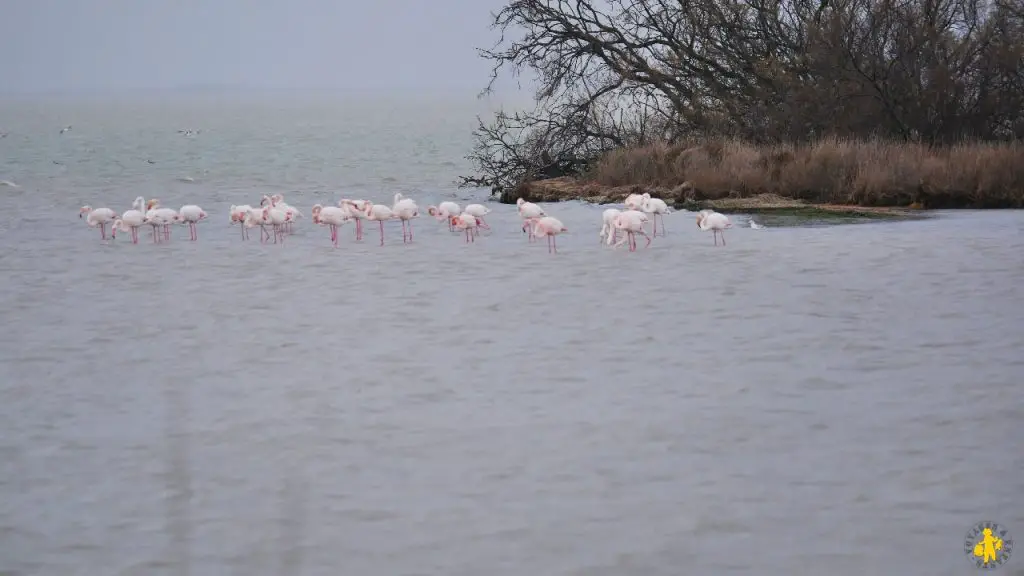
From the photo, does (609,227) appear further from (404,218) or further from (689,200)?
(689,200)

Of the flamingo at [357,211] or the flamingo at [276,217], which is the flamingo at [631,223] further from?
the flamingo at [276,217]

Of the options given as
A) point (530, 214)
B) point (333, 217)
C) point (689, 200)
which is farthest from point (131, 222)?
point (689, 200)

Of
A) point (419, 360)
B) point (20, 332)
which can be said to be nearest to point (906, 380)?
point (419, 360)

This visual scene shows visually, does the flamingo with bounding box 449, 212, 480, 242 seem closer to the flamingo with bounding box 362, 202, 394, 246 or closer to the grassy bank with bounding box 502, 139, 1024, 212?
the flamingo with bounding box 362, 202, 394, 246

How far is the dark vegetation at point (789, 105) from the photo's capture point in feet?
71.6

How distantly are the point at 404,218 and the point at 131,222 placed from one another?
3837mm

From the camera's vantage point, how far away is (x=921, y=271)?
49.6 feet

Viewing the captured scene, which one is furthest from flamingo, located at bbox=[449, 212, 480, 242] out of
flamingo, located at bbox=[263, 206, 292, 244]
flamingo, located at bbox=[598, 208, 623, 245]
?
flamingo, located at bbox=[263, 206, 292, 244]

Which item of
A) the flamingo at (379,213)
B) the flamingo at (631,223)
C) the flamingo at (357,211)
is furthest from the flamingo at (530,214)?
the flamingo at (357,211)

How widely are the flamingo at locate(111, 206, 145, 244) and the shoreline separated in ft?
26.3

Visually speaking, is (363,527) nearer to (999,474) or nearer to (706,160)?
(999,474)

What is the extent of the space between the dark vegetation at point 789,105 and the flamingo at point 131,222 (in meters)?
8.25

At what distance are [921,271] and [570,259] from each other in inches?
169

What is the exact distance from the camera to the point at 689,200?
22469 mm
